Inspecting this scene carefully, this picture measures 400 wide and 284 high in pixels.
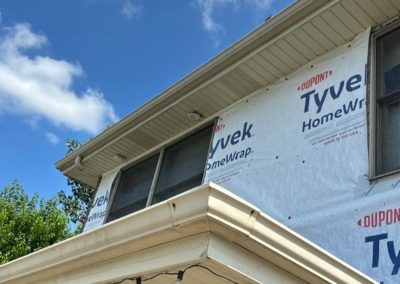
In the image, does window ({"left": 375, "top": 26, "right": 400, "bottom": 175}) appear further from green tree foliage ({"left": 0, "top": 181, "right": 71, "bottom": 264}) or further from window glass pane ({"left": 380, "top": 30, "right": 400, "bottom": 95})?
green tree foliage ({"left": 0, "top": 181, "right": 71, "bottom": 264})

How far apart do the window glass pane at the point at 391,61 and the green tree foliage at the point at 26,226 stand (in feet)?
44.3

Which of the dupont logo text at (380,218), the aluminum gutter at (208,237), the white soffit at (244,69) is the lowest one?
the aluminum gutter at (208,237)

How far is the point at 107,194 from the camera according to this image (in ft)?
25.0

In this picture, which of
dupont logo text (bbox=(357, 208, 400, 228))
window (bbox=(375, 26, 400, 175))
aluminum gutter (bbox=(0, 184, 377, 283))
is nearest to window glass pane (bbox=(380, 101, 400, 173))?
window (bbox=(375, 26, 400, 175))

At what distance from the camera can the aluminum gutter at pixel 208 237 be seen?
83.2 inches

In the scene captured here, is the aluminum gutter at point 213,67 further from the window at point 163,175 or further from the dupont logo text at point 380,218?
the dupont logo text at point 380,218

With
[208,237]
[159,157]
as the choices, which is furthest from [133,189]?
[208,237]

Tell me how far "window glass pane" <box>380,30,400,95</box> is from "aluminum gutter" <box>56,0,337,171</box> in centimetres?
62

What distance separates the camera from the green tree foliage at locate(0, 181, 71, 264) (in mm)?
15336

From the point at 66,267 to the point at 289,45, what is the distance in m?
3.09

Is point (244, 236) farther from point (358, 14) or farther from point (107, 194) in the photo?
point (107, 194)

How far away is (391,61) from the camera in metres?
4.26

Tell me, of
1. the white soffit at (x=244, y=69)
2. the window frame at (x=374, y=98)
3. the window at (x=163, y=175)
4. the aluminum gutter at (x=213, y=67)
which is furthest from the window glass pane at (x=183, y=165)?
the window frame at (x=374, y=98)

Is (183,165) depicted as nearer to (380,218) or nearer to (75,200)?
(380,218)
